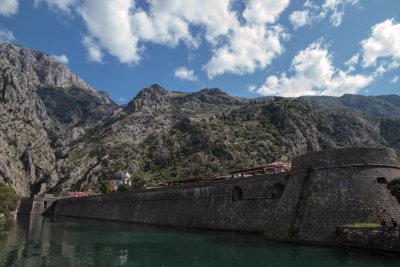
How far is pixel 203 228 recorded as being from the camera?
4816cm

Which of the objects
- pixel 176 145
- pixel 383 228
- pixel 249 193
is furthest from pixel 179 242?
pixel 176 145

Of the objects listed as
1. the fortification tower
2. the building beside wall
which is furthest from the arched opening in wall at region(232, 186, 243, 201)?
the building beside wall

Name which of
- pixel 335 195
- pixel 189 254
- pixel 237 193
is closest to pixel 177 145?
pixel 237 193

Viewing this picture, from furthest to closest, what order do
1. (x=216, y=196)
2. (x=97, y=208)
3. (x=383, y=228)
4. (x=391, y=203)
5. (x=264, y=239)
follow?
(x=97, y=208) → (x=216, y=196) → (x=264, y=239) → (x=391, y=203) → (x=383, y=228)

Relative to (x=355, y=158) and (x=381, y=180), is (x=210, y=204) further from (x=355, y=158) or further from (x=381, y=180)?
(x=381, y=180)

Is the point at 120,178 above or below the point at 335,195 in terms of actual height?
above

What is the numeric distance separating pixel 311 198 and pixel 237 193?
1525cm

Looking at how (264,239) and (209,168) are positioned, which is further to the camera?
(209,168)

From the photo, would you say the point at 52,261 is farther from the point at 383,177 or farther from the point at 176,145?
the point at 176,145

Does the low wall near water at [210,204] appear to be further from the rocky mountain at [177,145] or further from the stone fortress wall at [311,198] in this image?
the rocky mountain at [177,145]

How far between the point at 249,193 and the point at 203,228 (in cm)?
888

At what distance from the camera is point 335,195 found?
1192 inches

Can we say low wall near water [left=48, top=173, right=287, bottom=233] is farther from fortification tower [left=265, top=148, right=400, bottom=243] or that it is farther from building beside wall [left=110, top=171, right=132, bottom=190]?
building beside wall [left=110, top=171, right=132, bottom=190]

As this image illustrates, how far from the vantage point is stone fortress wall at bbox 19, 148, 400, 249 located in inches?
1140
